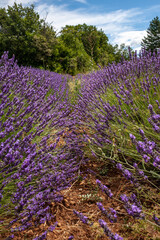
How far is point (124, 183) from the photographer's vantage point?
73.6 inches

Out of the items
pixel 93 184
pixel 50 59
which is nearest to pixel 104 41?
pixel 50 59

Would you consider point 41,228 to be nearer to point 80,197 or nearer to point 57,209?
point 57,209

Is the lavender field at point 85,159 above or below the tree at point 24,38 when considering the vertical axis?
below

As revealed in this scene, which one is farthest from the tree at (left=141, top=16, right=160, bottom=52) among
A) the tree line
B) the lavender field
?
the lavender field

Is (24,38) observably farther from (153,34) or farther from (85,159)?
(153,34)

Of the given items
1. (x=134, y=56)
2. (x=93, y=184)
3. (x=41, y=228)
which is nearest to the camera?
(x=41, y=228)

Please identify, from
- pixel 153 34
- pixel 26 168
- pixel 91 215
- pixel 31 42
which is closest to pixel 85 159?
pixel 91 215

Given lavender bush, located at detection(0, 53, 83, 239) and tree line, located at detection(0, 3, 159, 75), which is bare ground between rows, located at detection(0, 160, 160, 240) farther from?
tree line, located at detection(0, 3, 159, 75)

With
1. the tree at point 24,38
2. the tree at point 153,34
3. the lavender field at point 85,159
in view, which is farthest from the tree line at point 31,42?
the tree at point 153,34

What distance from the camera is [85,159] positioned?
2.31 meters

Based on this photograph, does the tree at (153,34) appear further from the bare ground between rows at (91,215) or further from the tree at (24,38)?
the bare ground between rows at (91,215)

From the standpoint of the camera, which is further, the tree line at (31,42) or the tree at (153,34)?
the tree at (153,34)

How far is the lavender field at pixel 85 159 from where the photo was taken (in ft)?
3.76

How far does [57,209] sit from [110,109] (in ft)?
3.82
